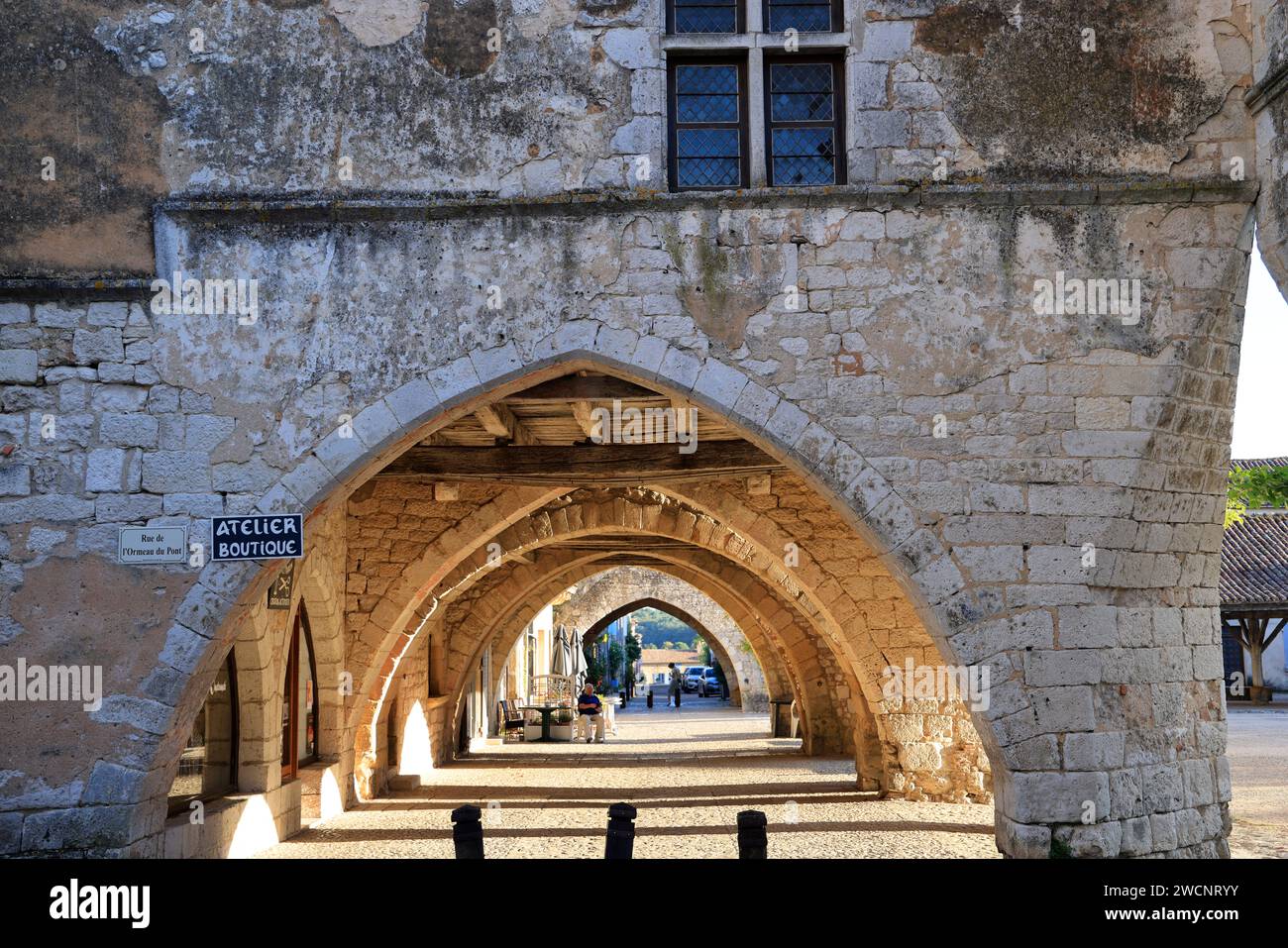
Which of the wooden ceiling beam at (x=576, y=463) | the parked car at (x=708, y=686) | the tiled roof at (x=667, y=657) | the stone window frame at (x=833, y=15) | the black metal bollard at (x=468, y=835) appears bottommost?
the tiled roof at (x=667, y=657)

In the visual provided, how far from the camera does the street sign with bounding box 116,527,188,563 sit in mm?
5852

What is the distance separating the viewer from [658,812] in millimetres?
9461

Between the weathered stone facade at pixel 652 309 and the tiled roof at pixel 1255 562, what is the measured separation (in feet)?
49.5

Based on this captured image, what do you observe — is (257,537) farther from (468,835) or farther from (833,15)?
(833,15)

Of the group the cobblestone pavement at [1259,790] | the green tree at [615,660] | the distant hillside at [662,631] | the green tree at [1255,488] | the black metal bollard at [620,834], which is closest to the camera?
the black metal bollard at [620,834]

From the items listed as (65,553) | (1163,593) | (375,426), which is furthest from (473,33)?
(1163,593)

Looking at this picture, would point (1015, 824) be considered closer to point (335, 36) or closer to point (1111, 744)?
point (1111, 744)

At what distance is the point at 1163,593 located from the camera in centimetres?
621

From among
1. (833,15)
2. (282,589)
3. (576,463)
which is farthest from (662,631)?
(833,15)

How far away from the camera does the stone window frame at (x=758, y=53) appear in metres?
6.15

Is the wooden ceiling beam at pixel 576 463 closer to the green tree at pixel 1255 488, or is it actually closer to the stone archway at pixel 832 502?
the stone archway at pixel 832 502

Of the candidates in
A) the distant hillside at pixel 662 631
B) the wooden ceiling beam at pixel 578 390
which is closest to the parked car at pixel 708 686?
the wooden ceiling beam at pixel 578 390

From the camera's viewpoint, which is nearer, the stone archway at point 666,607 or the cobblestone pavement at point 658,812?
the cobblestone pavement at point 658,812

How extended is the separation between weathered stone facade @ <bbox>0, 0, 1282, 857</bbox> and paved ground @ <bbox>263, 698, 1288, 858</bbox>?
77.2 inches
